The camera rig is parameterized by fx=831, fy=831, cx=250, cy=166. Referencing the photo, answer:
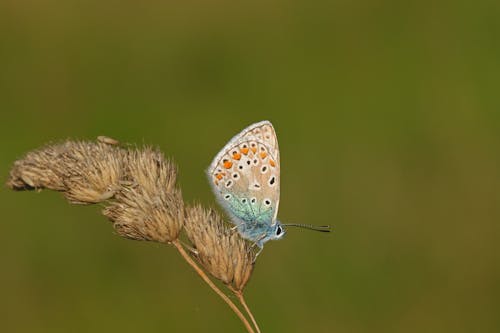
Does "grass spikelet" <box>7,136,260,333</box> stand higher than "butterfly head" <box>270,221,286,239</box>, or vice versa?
"grass spikelet" <box>7,136,260,333</box>

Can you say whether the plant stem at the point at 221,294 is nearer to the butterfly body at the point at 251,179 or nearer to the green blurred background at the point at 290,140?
the butterfly body at the point at 251,179

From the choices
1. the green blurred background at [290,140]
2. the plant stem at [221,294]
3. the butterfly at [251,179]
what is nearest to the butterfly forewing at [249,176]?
the butterfly at [251,179]

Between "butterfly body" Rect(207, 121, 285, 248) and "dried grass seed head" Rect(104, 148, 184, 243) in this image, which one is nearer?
"dried grass seed head" Rect(104, 148, 184, 243)

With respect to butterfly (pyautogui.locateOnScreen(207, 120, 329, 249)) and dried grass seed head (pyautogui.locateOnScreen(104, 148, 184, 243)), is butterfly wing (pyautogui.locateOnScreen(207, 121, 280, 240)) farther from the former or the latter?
dried grass seed head (pyautogui.locateOnScreen(104, 148, 184, 243))

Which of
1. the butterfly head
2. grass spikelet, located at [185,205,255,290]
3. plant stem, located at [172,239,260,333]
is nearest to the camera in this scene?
plant stem, located at [172,239,260,333]

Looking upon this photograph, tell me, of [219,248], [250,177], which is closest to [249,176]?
[250,177]

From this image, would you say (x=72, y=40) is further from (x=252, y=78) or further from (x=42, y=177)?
(x=42, y=177)

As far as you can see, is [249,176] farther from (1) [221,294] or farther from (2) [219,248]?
(1) [221,294]

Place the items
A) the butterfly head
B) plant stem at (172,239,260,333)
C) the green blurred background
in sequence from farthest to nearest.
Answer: the green blurred background → the butterfly head → plant stem at (172,239,260,333)

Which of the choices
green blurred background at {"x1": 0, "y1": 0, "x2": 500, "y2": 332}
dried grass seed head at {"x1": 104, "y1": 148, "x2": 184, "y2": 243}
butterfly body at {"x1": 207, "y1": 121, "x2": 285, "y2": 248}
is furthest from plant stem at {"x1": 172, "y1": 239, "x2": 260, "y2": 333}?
green blurred background at {"x1": 0, "y1": 0, "x2": 500, "y2": 332}
